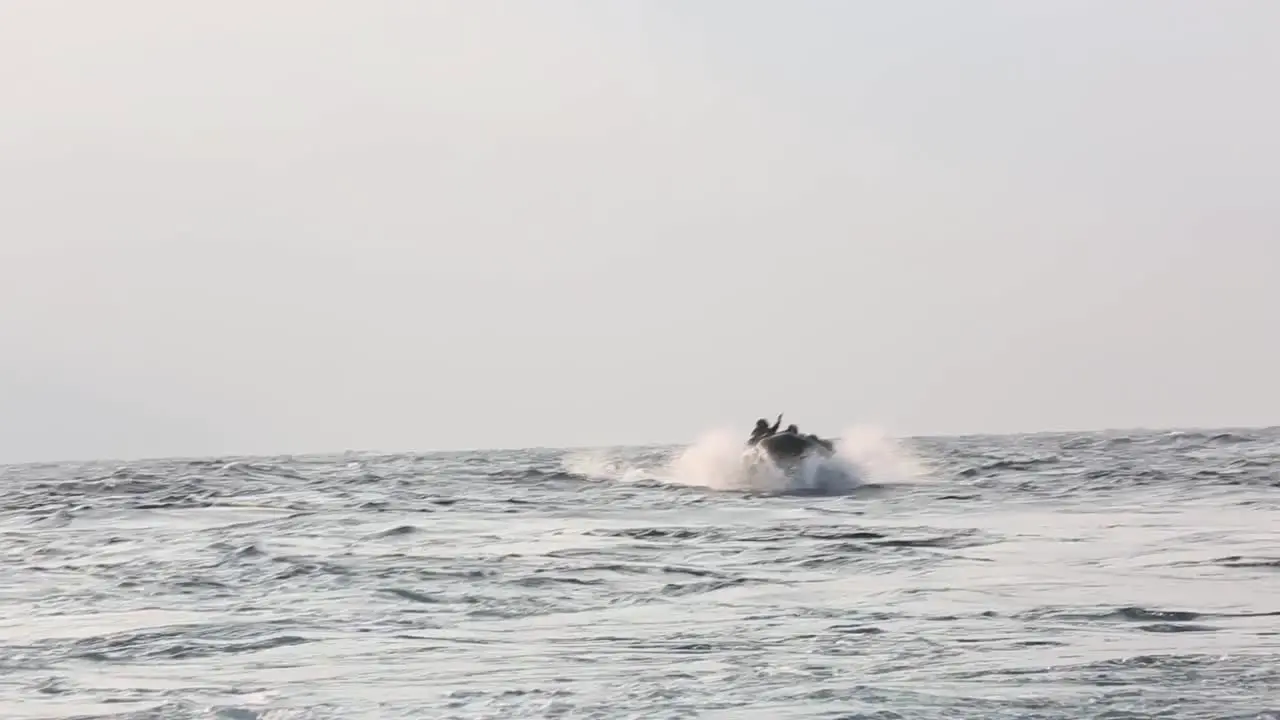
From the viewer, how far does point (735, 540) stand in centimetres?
2616

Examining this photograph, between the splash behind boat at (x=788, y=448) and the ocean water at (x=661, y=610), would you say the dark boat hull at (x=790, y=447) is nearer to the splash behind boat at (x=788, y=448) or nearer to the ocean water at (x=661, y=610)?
the splash behind boat at (x=788, y=448)

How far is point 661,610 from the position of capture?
17.5m

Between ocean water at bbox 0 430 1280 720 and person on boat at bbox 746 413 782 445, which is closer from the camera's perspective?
ocean water at bbox 0 430 1280 720

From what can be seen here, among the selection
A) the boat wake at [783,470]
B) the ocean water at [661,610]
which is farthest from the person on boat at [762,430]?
the ocean water at [661,610]

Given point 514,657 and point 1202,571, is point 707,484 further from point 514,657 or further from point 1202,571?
point 514,657

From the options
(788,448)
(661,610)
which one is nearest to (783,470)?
(788,448)

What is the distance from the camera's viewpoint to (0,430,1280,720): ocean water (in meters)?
12.5

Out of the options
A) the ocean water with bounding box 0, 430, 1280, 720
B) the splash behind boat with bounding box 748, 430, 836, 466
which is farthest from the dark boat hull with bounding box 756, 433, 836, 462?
the ocean water with bounding box 0, 430, 1280, 720

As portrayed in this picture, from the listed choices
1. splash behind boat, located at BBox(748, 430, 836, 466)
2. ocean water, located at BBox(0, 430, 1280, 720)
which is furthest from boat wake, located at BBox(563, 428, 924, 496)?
ocean water, located at BBox(0, 430, 1280, 720)

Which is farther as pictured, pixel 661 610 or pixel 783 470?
pixel 783 470

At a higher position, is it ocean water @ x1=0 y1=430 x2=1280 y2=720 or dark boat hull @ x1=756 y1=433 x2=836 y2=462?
dark boat hull @ x1=756 y1=433 x2=836 y2=462

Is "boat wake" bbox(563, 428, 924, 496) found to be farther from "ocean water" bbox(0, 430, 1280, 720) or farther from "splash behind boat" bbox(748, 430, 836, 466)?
"ocean water" bbox(0, 430, 1280, 720)

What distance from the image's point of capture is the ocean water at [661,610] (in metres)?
12.5

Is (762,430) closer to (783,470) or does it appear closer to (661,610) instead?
(783,470)
